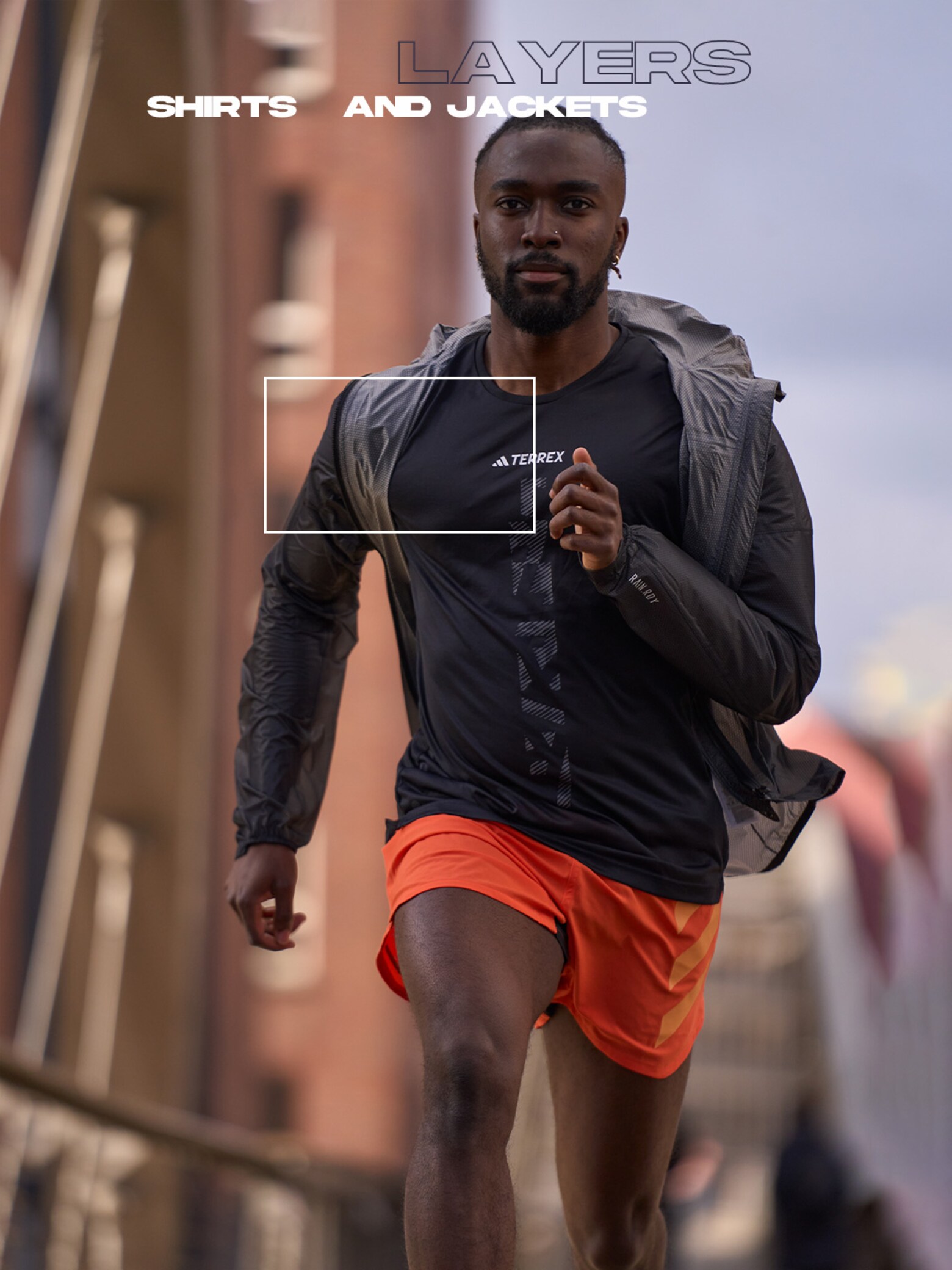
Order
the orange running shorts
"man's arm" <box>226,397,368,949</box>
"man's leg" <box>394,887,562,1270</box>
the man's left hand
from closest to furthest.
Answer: "man's leg" <box>394,887,562,1270</box> → the man's left hand → the orange running shorts → "man's arm" <box>226,397,368,949</box>

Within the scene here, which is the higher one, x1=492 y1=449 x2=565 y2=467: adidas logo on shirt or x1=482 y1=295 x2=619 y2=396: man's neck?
x1=482 y1=295 x2=619 y2=396: man's neck

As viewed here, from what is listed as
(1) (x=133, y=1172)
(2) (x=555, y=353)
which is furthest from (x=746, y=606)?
(1) (x=133, y=1172)

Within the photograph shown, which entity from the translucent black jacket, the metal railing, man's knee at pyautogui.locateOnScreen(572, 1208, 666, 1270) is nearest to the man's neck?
the translucent black jacket

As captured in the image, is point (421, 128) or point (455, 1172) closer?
point (455, 1172)

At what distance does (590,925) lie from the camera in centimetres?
225

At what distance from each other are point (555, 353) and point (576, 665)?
420 mm

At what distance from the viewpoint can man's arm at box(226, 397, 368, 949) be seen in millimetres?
2570

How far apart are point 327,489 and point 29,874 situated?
385 inches

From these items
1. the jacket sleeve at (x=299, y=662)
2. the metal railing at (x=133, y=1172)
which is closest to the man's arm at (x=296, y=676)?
the jacket sleeve at (x=299, y=662)

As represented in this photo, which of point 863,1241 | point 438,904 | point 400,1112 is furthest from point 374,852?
point 438,904

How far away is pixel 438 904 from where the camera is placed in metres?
2.11

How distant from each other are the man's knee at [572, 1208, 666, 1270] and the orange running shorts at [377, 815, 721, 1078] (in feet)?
0.66

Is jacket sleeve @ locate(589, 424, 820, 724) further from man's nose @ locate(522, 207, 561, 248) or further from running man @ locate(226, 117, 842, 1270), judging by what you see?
man's nose @ locate(522, 207, 561, 248)

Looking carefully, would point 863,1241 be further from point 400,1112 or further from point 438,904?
point 438,904
